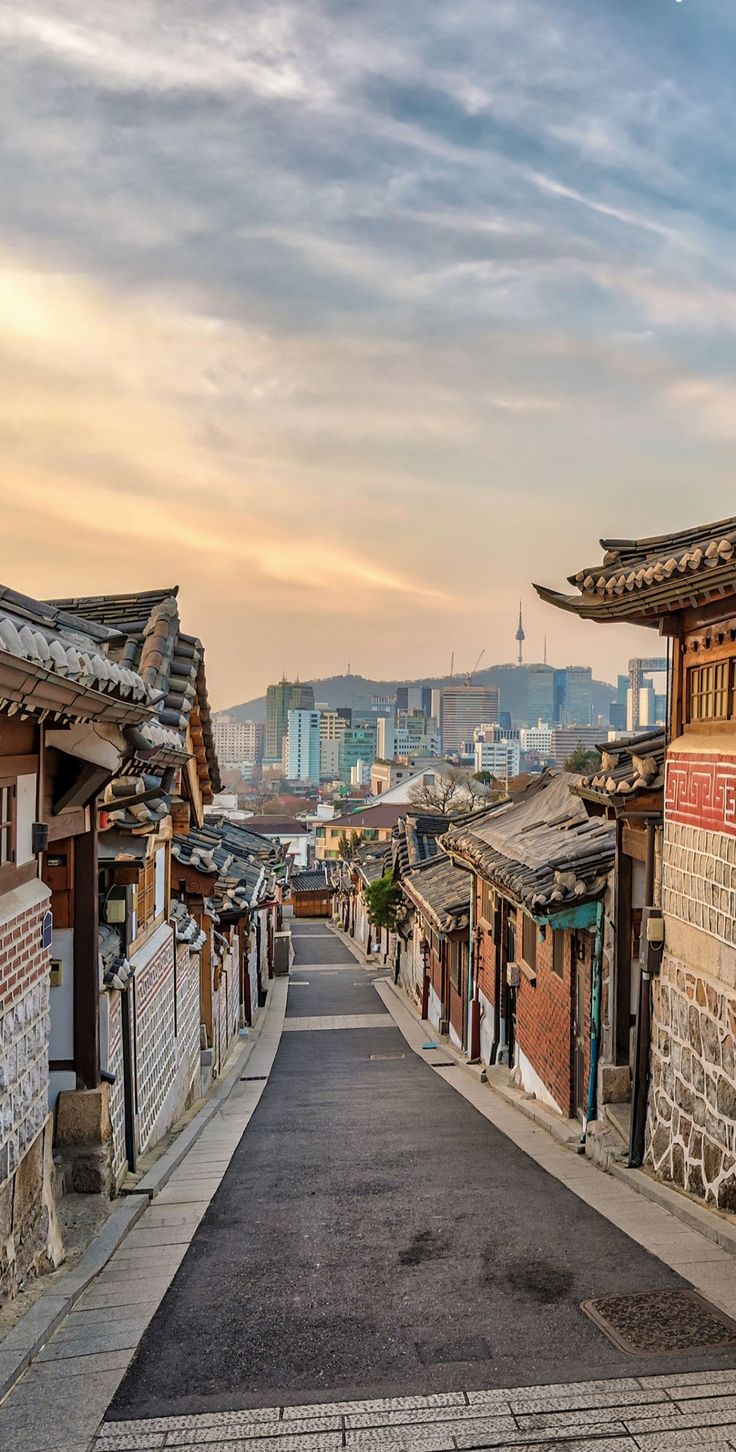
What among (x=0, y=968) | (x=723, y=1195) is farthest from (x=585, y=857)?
(x=0, y=968)

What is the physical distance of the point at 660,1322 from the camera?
625cm

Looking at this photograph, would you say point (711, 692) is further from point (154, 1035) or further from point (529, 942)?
point (529, 942)

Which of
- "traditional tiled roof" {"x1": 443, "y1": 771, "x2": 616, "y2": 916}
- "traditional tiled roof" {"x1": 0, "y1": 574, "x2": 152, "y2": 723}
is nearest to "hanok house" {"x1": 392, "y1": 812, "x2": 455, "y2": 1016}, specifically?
"traditional tiled roof" {"x1": 443, "y1": 771, "x2": 616, "y2": 916}

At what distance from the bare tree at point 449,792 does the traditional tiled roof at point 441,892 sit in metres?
37.1

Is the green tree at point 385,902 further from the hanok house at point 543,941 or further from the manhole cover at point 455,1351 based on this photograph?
the manhole cover at point 455,1351

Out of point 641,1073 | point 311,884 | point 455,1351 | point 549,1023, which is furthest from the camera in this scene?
point 311,884

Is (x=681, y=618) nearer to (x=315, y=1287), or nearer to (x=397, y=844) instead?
(x=315, y=1287)

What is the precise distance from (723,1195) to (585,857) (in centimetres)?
516

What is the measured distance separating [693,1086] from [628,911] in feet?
Answer: 9.16

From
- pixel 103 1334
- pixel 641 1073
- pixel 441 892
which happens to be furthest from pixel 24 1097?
pixel 441 892

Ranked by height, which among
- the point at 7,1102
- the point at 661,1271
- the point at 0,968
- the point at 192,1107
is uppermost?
the point at 0,968

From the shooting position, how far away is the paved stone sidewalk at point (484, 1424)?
485cm

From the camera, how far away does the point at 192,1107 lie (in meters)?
15.2

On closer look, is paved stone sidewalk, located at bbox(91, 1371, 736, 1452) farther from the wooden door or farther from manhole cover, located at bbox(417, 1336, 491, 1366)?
the wooden door
